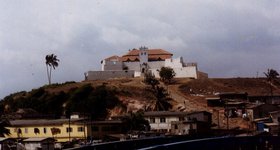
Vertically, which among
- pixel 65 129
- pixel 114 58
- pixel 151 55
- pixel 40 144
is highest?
pixel 151 55

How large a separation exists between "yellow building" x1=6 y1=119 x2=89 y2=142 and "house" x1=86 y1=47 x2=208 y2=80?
4581 centimetres

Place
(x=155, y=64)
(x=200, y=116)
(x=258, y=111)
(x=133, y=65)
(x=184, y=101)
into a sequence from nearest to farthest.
Answer: 1. (x=200, y=116)
2. (x=258, y=111)
3. (x=184, y=101)
4. (x=155, y=64)
5. (x=133, y=65)

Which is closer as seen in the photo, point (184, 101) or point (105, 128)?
point (105, 128)

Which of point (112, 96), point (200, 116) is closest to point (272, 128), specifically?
point (200, 116)

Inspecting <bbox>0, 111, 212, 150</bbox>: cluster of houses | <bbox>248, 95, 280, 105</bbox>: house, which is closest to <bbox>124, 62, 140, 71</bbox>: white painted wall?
<bbox>248, 95, 280, 105</bbox>: house

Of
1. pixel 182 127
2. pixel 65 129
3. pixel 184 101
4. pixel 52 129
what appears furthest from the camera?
pixel 184 101

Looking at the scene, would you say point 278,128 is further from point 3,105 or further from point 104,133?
point 3,105

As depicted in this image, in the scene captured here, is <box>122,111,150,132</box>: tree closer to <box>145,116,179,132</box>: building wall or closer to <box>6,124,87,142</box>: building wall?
<box>145,116,179,132</box>: building wall

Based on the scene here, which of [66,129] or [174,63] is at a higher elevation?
[174,63]

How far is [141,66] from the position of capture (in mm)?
124625

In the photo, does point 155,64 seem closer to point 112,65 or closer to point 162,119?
point 112,65

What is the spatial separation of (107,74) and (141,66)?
8857 mm

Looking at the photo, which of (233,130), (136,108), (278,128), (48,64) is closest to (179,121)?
(233,130)

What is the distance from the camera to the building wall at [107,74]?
12269 centimetres
